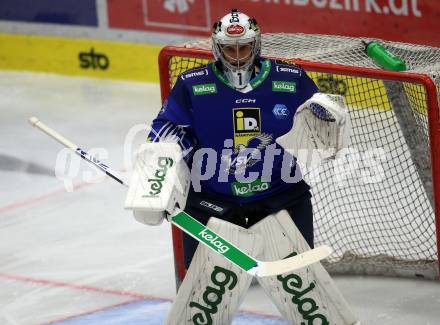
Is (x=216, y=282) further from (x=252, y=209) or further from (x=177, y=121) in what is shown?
(x=177, y=121)

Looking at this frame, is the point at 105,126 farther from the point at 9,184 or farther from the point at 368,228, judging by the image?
the point at 368,228

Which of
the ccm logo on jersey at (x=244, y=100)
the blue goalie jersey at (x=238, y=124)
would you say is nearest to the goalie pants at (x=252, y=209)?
the blue goalie jersey at (x=238, y=124)

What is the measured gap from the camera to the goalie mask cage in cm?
546

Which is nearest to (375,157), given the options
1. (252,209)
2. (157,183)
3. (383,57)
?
(383,57)

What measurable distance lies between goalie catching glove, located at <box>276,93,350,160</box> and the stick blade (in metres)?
0.36

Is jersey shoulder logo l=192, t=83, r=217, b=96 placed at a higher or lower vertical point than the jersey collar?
lower

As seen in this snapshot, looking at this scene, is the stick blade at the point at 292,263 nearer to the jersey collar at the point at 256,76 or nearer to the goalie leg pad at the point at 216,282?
the goalie leg pad at the point at 216,282

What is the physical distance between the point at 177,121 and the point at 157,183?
34 cm

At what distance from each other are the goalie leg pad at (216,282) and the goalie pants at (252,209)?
10 centimetres

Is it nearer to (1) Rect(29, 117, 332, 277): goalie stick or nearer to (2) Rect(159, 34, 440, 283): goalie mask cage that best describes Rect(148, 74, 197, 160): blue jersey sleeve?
(1) Rect(29, 117, 332, 277): goalie stick

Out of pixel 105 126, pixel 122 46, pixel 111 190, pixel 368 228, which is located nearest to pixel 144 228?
pixel 111 190

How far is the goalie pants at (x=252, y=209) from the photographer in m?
4.71

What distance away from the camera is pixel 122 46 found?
9.66 m

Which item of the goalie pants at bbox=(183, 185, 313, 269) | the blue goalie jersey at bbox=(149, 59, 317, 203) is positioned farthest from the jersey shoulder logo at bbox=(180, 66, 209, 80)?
the goalie pants at bbox=(183, 185, 313, 269)
